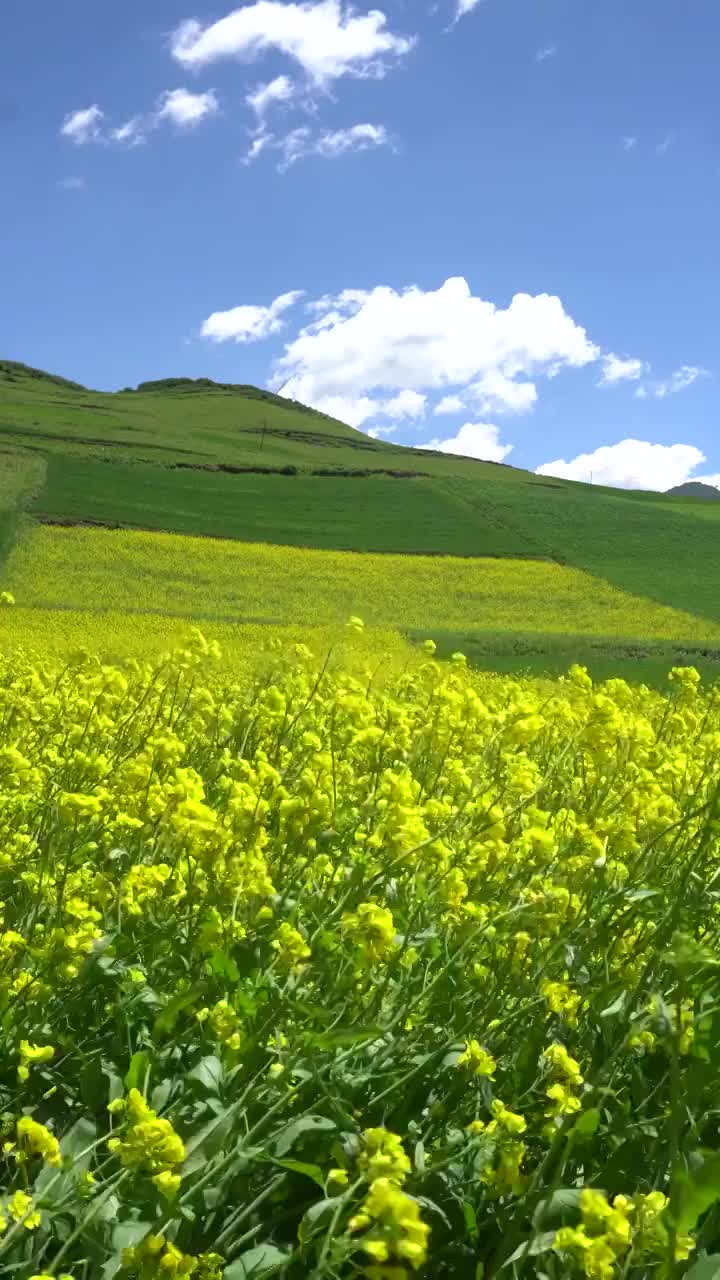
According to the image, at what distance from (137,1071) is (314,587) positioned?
36408 millimetres

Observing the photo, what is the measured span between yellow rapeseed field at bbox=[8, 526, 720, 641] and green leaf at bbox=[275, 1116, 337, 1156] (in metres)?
27.1

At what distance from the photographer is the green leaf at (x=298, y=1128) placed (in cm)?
209

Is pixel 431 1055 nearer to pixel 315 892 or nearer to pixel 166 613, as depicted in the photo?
pixel 315 892

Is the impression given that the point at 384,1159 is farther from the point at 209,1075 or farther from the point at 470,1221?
the point at 209,1075

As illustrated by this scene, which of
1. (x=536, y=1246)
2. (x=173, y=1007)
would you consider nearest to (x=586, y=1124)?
(x=536, y=1246)

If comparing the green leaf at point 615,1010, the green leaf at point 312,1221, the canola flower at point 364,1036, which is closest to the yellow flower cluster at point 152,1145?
the canola flower at point 364,1036

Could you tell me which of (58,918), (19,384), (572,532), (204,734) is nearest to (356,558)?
(572,532)

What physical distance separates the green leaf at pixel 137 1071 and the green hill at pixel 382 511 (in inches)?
861

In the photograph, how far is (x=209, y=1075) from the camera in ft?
7.66

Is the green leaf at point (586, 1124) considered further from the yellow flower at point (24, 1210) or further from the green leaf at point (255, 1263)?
the yellow flower at point (24, 1210)

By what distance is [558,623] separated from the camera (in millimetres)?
35469

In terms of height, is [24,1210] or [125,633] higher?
[125,633]

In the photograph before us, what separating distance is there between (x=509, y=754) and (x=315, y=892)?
996 millimetres

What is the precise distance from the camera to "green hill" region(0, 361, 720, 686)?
35241 mm
